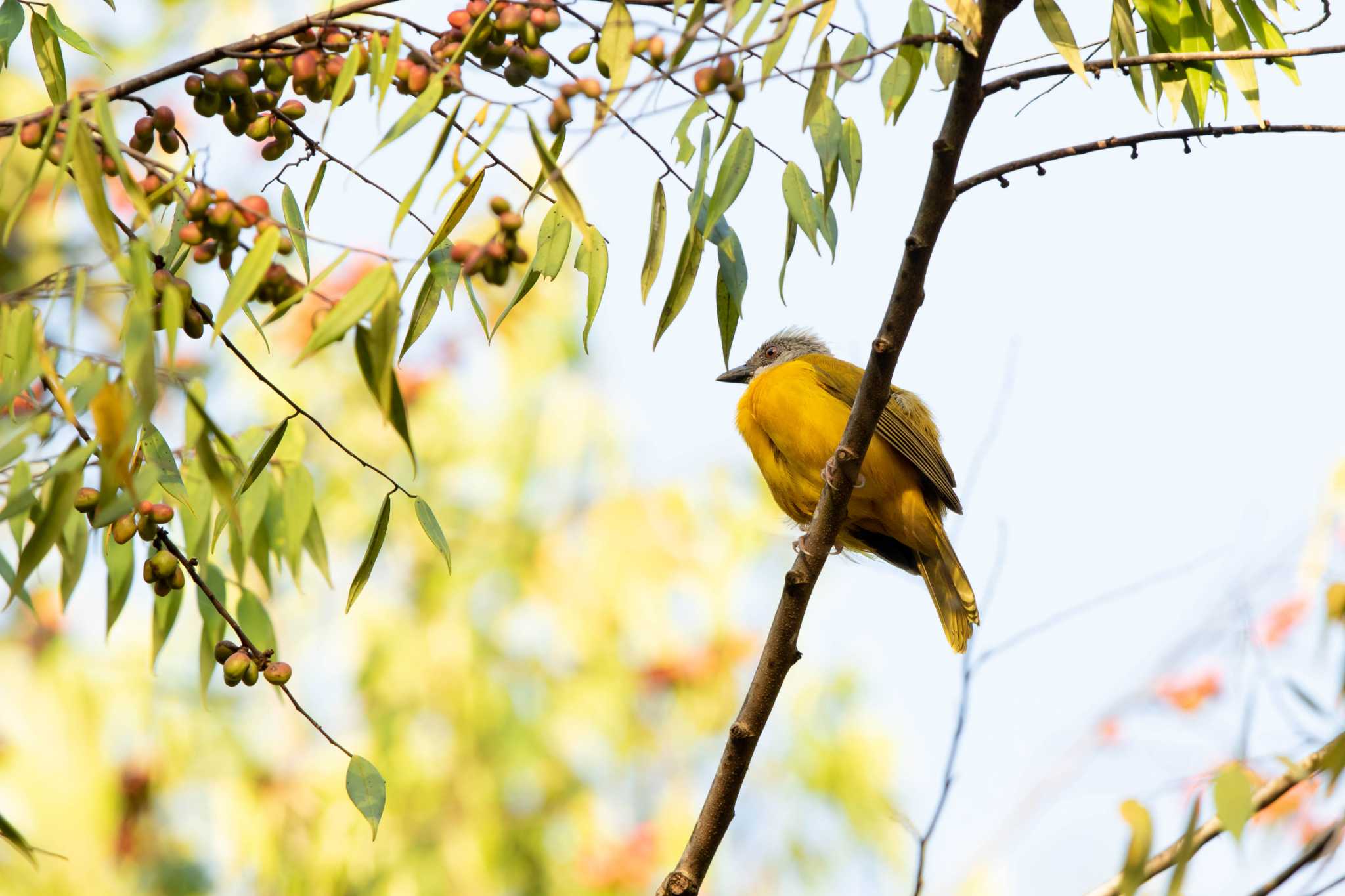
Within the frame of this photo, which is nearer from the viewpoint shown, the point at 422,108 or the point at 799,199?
the point at 422,108

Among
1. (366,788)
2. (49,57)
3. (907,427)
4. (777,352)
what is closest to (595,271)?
(366,788)

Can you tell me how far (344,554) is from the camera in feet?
23.5

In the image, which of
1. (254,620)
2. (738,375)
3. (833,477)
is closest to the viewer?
(833,477)

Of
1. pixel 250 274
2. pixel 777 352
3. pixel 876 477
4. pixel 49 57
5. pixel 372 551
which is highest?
pixel 777 352

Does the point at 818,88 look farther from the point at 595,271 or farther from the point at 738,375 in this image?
the point at 738,375

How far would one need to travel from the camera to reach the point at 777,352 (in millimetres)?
6270

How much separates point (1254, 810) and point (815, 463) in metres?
2.98

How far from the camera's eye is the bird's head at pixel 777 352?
620 cm

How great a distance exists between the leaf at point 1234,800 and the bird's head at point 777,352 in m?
4.28

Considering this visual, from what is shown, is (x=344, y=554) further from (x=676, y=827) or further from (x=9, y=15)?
(x=9, y=15)

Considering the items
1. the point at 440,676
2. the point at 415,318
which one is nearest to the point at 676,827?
the point at 440,676

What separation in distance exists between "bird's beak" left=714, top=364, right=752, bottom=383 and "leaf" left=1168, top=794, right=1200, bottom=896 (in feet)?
14.2

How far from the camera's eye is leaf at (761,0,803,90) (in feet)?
6.58

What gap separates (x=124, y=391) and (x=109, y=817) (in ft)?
18.1
